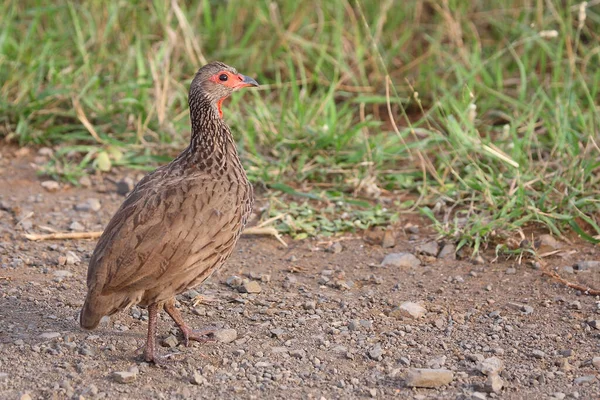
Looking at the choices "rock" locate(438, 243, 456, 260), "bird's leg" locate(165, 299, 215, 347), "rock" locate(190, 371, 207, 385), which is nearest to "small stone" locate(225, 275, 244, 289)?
"bird's leg" locate(165, 299, 215, 347)

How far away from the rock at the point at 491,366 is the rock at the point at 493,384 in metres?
0.04

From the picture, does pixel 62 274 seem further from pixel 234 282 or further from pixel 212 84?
pixel 212 84

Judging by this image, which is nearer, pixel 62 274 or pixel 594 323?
pixel 594 323

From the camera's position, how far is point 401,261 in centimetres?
559

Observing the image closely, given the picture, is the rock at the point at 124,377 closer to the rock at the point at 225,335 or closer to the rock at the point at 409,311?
the rock at the point at 225,335

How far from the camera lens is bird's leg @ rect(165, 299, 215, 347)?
4617mm

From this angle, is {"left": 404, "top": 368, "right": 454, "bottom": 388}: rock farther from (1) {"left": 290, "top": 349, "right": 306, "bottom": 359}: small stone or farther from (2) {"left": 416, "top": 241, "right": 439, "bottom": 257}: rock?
(2) {"left": 416, "top": 241, "right": 439, "bottom": 257}: rock

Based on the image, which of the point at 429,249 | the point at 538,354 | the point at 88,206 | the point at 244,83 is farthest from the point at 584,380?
the point at 88,206

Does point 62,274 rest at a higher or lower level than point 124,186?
higher

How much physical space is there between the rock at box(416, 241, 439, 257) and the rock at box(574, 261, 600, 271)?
835mm

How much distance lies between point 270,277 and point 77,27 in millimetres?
3248

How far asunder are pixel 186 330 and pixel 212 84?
1.40 metres

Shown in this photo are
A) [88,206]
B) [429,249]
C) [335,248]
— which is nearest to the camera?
[429,249]

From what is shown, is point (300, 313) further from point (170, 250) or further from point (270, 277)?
point (170, 250)
